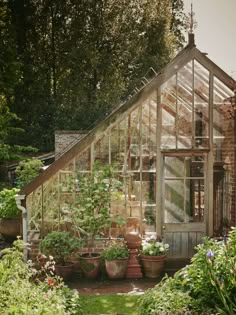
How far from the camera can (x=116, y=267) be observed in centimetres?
837

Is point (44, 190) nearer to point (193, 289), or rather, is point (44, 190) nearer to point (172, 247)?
point (172, 247)

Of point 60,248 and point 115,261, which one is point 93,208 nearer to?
point 60,248

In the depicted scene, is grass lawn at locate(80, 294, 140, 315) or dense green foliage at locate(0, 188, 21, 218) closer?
grass lawn at locate(80, 294, 140, 315)

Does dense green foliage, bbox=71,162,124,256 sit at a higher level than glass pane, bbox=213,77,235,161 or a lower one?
lower

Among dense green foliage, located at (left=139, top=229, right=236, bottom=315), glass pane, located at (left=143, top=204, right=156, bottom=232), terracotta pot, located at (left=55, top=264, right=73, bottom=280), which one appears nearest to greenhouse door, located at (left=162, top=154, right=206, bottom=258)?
glass pane, located at (left=143, top=204, right=156, bottom=232)

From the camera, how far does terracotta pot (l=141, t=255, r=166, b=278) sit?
27.9ft

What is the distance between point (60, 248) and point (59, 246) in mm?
46

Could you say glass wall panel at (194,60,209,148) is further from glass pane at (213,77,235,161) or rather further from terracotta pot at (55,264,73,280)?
terracotta pot at (55,264,73,280)

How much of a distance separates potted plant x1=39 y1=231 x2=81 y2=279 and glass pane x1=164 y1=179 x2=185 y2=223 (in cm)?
213

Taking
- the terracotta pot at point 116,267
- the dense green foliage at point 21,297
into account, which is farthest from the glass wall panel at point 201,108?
the dense green foliage at point 21,297

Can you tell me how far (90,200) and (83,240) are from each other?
94 centimetres

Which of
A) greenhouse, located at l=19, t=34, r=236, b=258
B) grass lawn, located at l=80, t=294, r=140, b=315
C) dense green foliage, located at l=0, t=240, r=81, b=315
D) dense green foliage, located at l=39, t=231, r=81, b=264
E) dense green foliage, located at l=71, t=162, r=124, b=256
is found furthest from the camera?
greenhouse, located at l=19, t=34, r=236, b=258

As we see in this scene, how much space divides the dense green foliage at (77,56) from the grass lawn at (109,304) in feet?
61.1

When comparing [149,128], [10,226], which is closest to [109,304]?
[149,128]
